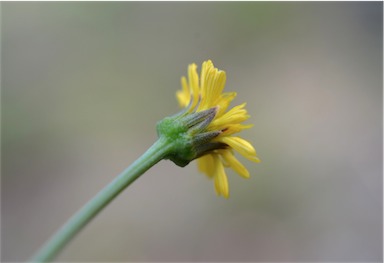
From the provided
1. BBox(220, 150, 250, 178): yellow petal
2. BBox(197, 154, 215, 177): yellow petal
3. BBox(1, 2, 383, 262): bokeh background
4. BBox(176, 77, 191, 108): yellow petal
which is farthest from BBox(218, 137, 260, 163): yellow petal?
BBox(1, 2, 383, 262): bokeh background

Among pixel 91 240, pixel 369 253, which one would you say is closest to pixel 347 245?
pixel 369 253

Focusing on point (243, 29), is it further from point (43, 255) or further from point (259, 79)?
point (43, 255)

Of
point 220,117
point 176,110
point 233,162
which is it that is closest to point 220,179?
point 233,162

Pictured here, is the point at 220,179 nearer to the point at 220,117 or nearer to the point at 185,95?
the point at 220,117

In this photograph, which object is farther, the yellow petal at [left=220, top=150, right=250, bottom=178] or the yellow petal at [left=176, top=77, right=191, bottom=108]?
the yellow petal at [left=176, top=77, right=191, bottom=108]

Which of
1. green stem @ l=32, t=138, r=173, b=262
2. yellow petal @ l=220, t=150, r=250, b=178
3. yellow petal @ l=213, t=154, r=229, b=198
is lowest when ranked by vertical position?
green stem @ l=32, t=138, r=173, b=262

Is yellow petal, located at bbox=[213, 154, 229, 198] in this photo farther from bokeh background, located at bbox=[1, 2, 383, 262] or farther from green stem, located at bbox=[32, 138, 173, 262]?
bokeh background, located at bbox=[1, 2, 383, 262]

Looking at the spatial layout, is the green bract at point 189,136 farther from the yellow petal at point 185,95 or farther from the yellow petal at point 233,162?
the yellow petal at point 185,95
